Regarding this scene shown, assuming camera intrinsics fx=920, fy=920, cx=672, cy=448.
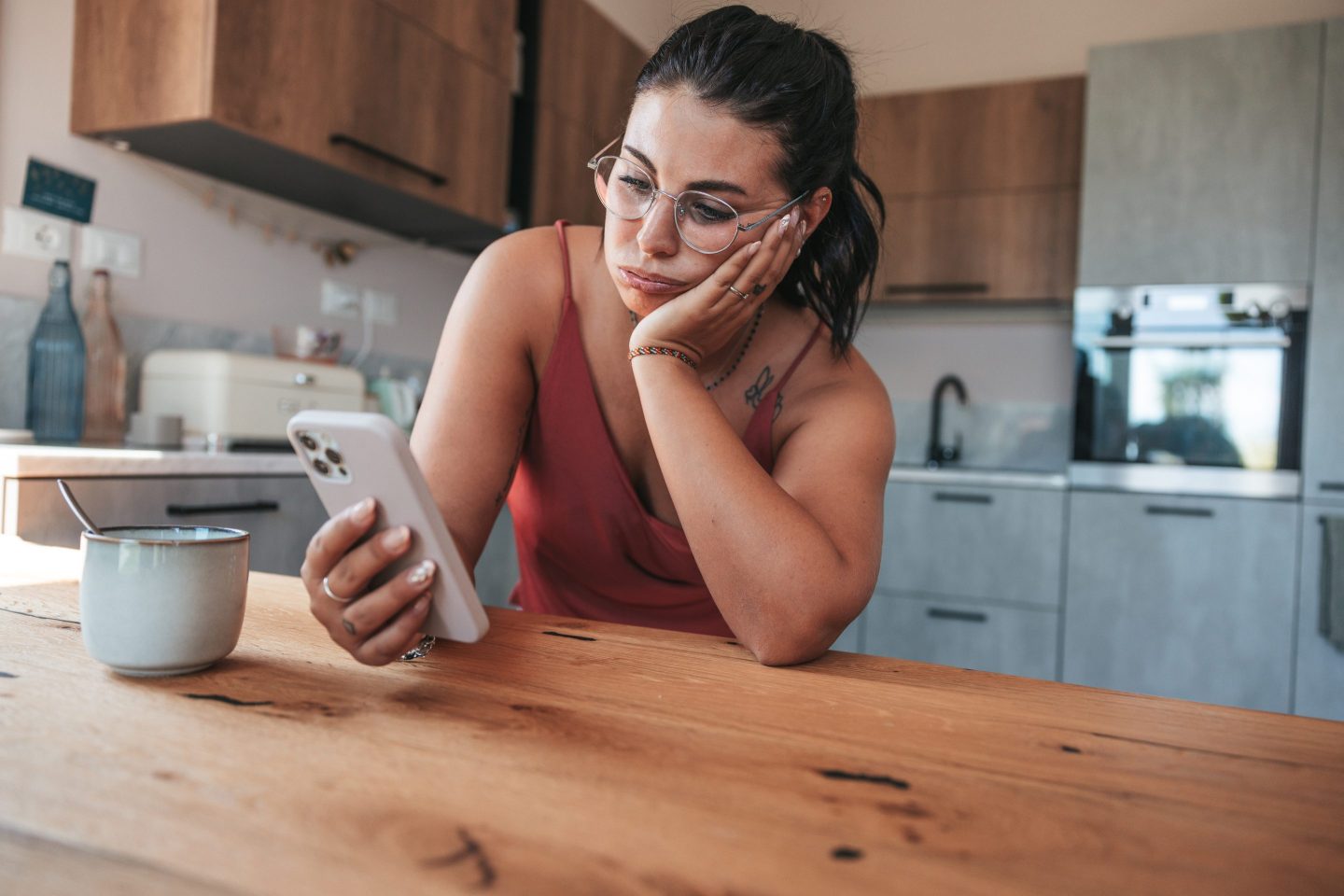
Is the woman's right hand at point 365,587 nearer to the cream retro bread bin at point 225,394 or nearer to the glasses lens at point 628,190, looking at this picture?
the glasses lens at point 628,190

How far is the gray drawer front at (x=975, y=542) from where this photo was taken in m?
3.03

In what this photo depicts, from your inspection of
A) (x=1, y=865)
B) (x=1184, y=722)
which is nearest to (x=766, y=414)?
(x=1184, y=722)

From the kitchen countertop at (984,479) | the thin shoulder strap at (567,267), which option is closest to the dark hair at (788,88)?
the thin shoulder strap at (567,267)

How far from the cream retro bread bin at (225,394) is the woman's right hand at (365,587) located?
5.45 ft

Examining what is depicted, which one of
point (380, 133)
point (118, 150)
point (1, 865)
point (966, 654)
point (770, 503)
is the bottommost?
point (966, 654)

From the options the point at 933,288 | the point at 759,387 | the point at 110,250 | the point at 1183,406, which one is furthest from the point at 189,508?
the point at 1183,406

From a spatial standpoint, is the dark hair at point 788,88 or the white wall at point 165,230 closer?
the dark hair at point 788,88

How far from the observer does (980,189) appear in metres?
3.49

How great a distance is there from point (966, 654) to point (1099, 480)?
0.72m

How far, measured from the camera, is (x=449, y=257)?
3.37 metres

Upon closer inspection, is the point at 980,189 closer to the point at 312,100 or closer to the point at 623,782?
the point at 312,100

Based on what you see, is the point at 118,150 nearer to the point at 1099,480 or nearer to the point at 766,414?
the point at 766,414

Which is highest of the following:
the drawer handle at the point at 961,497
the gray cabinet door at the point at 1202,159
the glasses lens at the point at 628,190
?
the gray cabinet door at the point at 1202,159

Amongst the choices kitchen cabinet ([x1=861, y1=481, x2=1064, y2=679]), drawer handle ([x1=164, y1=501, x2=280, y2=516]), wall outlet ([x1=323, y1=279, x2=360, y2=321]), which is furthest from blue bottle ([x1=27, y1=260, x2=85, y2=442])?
kitchen cabinet ([x1=861, y1=481, x2=1064, y2=679])
